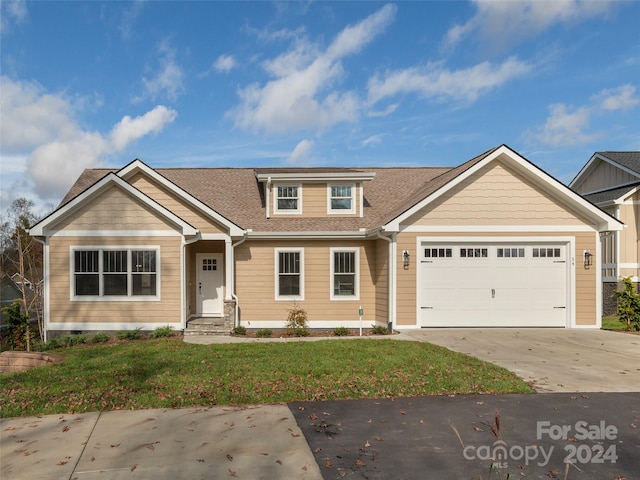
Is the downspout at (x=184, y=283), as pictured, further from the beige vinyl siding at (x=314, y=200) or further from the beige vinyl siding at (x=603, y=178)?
the beige vinyl siding at (x=603, y=178)

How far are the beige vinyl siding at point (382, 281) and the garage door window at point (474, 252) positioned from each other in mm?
2328

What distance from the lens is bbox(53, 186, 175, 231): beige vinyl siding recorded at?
1359 cm

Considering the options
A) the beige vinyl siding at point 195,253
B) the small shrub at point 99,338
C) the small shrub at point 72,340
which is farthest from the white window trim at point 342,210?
the small shrub at point 72,340

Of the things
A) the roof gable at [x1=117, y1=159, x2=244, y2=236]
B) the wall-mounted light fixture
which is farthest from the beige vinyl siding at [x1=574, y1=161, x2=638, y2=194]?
Answer: the roof gable at [x1=117, y1=159, x2=244, y2=236]

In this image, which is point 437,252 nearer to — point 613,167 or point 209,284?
point 209,284

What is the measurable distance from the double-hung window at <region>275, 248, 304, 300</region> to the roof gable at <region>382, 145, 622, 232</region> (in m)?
3.20

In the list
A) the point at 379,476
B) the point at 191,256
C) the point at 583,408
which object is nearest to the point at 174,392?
the point at 379,476

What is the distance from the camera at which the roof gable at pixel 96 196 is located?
43.6 ft

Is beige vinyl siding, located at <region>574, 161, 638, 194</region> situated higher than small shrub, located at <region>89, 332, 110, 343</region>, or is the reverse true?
beige vinyl siding, located at <region>574, 161, 638, 194</region>

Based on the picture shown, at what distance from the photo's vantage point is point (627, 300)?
566 inches

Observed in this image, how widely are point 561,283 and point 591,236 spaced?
5.52ft

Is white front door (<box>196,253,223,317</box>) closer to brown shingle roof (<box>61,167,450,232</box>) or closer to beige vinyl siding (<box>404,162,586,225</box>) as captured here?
brown shingle roof (<box>61,167,450,232</box>)

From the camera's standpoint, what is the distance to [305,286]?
14.8 meters

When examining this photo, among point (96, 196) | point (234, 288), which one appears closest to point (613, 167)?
point (234, 288)
